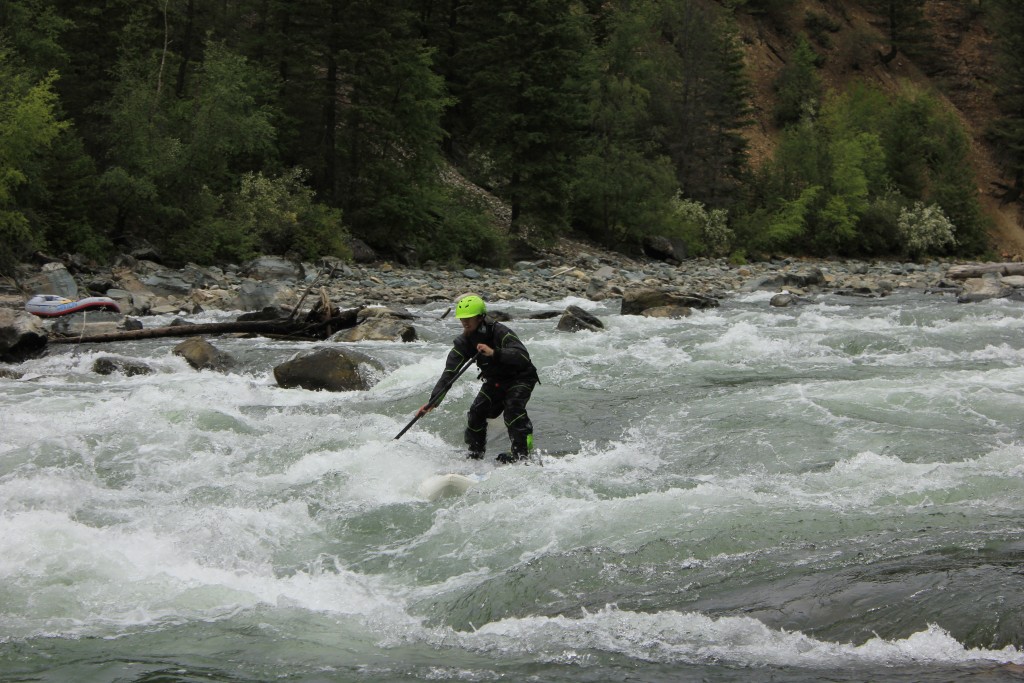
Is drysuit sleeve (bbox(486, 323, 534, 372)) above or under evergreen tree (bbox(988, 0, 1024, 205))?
under

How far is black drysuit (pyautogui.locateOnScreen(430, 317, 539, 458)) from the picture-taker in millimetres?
8180

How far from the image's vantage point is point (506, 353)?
815cm

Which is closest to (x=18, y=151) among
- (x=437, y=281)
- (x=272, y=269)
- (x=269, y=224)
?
(x=272, y=269)

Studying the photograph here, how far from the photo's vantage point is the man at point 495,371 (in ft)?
26.5

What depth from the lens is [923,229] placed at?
38.9 meters

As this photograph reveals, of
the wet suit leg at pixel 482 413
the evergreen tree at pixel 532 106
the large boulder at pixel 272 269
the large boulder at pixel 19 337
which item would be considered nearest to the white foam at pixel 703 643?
the wet suit leg at pixel 482 413

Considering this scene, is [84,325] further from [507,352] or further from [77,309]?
[507,352]

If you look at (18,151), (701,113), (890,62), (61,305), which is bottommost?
(61,305)

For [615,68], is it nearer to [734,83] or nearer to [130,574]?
[734,83]

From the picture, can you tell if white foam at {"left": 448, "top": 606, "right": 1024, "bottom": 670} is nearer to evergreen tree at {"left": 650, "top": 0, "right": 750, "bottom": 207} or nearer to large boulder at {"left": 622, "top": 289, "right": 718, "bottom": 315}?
large boulder at {"left": 622, "top": 289, "right": 718, "bottom": 315}

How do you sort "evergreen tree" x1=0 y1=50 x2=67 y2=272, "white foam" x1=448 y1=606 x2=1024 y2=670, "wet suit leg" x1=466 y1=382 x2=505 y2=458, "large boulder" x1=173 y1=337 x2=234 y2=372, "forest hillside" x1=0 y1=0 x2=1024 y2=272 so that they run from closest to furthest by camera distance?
"white foam" x1=448 y1=606 x2=1024 y2=670
"wet suit leg" x1=466 y1=382 x2=505 y2=458
"large boulder" x1=173 y1=337 x2=234 y2=372
"evergreen tree" x1=0 y1=50 x2=67 y2=272
"forest hillside" x1=0 y1=0 x2=1024 y2=272

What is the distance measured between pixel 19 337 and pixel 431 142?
16883mm

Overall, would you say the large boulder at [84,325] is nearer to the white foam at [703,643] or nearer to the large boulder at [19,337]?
the large boulder at [19,337]

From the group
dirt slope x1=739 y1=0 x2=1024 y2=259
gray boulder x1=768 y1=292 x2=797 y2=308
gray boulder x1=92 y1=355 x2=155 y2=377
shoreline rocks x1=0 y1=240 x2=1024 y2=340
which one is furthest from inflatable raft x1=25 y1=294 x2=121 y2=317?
dirt slope x1=739 y1=0 x2=1024 y2=259
